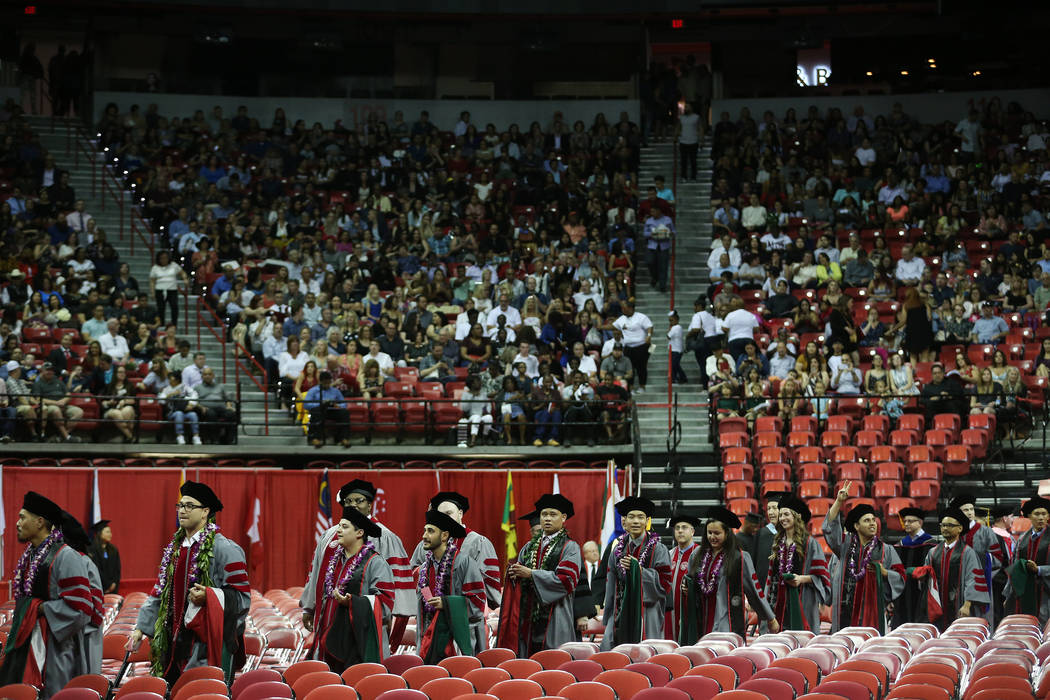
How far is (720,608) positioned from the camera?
40.7 ft

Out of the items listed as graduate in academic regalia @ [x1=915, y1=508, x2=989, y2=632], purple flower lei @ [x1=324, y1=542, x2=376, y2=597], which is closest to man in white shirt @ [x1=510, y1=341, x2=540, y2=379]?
graduate in academic regalia @ [x1=915, y1=508, x2=989, y2=632]

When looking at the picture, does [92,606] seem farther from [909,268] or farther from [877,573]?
[909,268]

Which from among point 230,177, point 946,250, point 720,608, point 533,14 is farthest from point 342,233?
point 720,608

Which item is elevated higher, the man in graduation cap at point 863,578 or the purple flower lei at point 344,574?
the purple flower lei at point 344,574

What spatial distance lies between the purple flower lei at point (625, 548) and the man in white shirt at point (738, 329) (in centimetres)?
978

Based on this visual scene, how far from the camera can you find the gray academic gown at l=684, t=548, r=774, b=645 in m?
12.1

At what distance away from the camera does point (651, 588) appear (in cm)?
1224

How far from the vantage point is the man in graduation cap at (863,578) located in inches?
528

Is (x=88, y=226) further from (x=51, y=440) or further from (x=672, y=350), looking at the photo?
(x=672, y=350)

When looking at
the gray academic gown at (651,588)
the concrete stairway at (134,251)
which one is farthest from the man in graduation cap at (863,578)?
the concrete stairway at (134,251)

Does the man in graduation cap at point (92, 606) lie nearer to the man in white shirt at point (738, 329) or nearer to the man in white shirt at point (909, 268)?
the man in white shirt at point (738, 329)

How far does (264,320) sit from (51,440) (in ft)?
13.5

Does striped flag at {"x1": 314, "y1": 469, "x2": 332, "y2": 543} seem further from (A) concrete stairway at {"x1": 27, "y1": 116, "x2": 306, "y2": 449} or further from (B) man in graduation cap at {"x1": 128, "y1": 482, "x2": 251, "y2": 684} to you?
(B) man in graduation cap at {"x1": 128, "y1": 482, "x2": 251, "y2": 684}

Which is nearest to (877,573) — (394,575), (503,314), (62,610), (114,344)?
(394,575)
